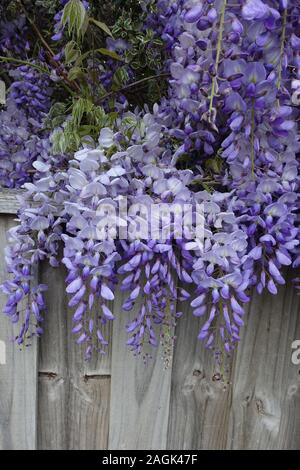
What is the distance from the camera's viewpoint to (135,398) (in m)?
1.08

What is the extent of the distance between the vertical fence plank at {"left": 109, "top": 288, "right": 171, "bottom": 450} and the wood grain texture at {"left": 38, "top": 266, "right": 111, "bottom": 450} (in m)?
0.02

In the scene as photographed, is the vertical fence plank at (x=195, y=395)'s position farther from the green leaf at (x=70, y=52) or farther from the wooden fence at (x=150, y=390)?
the green leaf at (x=70, y=52)

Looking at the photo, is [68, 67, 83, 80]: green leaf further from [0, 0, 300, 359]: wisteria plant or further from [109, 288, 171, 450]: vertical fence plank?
[109, 288, 171, 450]: vertical fence plank

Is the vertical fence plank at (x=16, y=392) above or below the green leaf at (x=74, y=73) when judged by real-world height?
below

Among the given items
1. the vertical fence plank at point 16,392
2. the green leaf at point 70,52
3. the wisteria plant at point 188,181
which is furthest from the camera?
the vertical fence plank at point 16,392

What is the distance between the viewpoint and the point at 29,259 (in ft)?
2.96

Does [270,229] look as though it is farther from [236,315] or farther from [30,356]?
[30,356]

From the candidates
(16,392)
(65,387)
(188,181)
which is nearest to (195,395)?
(65,387)

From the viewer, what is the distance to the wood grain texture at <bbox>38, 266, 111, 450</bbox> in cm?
101

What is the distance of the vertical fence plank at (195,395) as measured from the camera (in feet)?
3.44

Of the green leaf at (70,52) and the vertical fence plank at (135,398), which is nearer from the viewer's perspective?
the green leaf at (70,52)

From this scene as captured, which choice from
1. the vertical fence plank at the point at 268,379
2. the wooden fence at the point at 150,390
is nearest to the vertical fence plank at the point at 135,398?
the wooden fence at the point at 150,390
